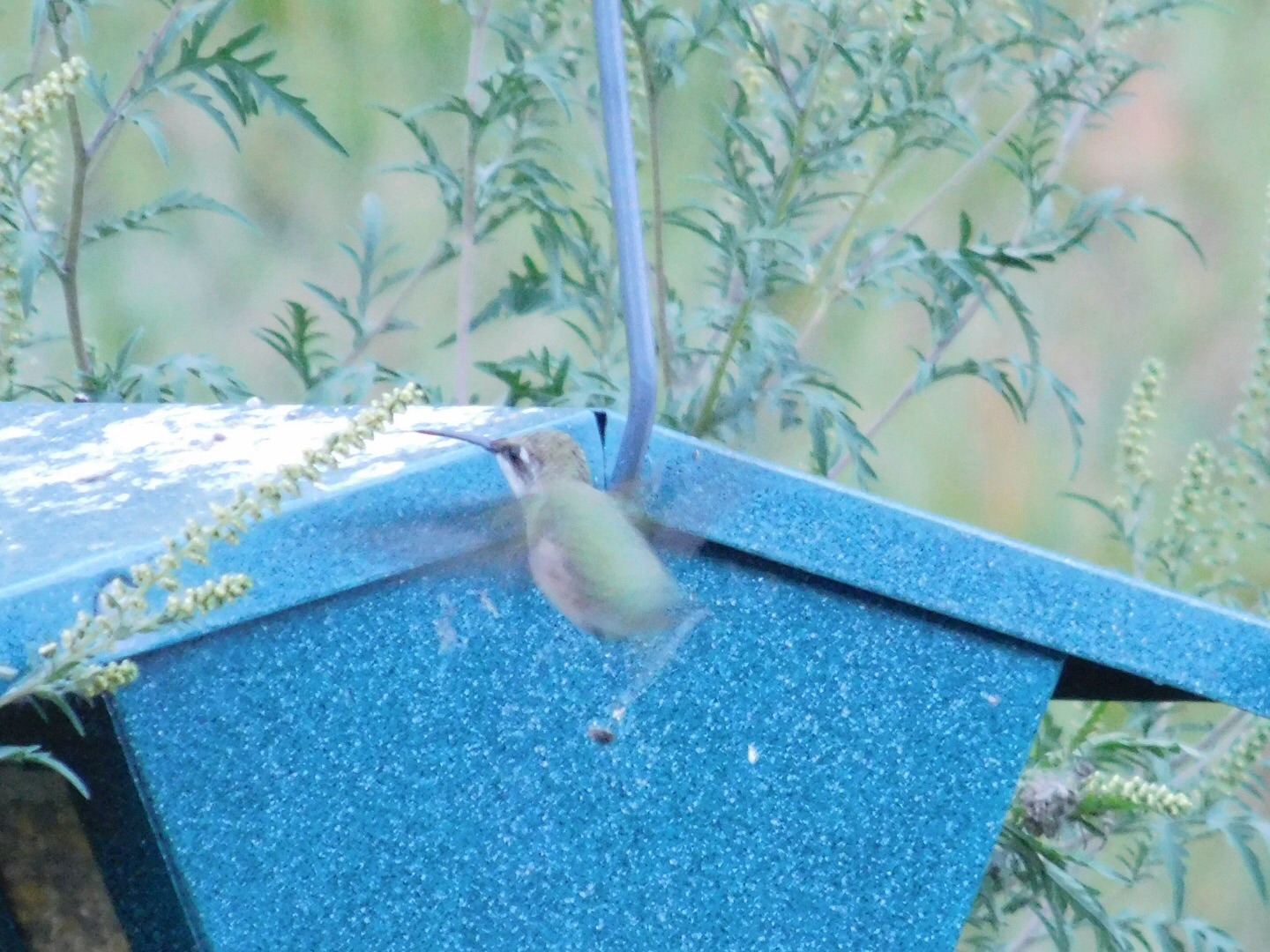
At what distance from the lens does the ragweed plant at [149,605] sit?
2.65 feet

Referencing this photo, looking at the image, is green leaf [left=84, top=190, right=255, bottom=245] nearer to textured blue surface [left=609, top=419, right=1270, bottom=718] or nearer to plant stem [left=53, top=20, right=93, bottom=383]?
plant stem [left=53, top=20, right=93, bottom=383]

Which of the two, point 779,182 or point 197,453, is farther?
point 779,182

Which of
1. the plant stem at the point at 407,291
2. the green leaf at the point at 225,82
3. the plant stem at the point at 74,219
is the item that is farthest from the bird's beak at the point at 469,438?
the plant stem at the point at 407,291

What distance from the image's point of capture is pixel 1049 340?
351 centimetres

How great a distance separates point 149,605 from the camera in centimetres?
85

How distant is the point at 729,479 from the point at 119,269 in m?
2.43

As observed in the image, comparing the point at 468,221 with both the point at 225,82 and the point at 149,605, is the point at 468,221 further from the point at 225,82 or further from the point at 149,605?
the point at 149,605

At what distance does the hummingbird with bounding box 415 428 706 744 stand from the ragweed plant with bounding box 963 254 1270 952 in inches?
19.7

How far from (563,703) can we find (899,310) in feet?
7.77

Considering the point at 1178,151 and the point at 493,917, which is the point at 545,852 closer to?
the point at 493,917

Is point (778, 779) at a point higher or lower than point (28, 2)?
higher

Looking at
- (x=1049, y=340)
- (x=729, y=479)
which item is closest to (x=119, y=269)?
(x=1049, y=340)

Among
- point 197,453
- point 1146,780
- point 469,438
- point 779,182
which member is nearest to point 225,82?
point 779,182

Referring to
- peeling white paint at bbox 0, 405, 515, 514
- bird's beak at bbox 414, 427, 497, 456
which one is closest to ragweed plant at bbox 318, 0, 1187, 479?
peeling white paint at bbox 0, 405, 515, 514
